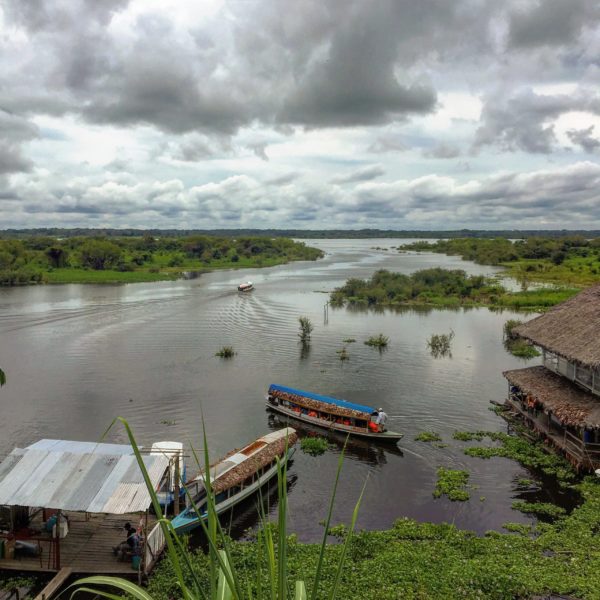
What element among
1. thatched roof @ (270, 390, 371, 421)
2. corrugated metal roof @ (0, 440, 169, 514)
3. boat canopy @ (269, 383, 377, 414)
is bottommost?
thatched roof @ (270, 390, 371, 421)

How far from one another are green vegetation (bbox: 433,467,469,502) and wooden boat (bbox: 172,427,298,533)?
19.4 feet

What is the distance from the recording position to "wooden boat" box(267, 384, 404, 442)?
24234 mm

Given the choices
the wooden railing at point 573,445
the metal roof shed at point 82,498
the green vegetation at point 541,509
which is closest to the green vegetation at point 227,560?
the metal roof shed at point 82,498

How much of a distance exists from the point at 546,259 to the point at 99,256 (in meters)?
88.8

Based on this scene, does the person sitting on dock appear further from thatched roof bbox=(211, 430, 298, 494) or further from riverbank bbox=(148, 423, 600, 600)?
thatched roof bbox=(211, 430, 298, 494)

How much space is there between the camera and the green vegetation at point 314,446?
23.7 metres

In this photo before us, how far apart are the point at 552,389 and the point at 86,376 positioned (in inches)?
1111

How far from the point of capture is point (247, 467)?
19.5m

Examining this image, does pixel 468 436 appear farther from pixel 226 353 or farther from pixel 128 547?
pixel 226 353

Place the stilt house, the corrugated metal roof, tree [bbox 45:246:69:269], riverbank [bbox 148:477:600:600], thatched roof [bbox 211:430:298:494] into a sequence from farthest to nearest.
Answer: tree [bbox 45:246:69:269], the stilt house, thatched roof [bbox 211:430:298:494], the corrugated metal roof, riverbank [bbox 148:477:600:600]

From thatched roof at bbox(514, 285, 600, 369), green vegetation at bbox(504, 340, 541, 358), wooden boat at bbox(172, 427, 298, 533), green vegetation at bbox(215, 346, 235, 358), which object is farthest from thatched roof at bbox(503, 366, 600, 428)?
green vegetation at bbox(215, 346, 235, 358)

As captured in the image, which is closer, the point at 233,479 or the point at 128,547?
the point at 128,547

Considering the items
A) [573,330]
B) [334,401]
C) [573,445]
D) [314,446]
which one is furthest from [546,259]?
[314,446]

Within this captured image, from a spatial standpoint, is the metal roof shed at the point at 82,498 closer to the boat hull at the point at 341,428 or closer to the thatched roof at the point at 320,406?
the boat hull at the point at 341,428
